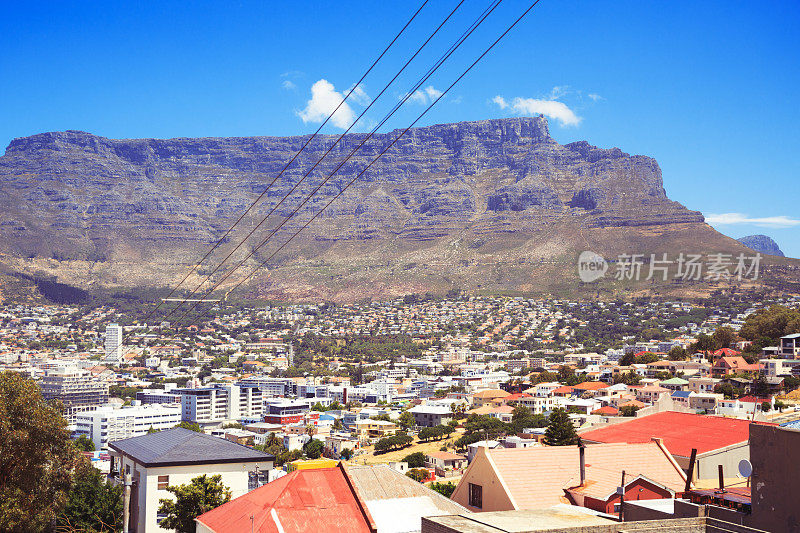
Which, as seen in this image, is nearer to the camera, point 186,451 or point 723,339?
point 186,451

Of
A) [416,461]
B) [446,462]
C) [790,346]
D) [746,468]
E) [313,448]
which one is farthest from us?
[313,448]

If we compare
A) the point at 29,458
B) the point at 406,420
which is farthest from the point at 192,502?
the point at 406,420

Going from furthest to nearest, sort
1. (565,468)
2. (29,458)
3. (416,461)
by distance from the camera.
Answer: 1. (416,461)
2. (29,458)
3. (565,468)

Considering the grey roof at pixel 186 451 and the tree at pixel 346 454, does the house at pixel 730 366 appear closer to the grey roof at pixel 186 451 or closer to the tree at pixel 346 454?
the tree at pixel 346 454

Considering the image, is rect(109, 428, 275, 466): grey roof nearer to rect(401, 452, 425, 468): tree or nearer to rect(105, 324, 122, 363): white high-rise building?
rect(401, 452, 425, 468): tree

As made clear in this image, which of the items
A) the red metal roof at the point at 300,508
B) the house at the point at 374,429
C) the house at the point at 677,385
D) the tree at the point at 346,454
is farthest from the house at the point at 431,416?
the red metal roof at the point at 300,508

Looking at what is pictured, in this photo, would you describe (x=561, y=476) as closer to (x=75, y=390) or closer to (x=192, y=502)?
(x=192, y=502)
